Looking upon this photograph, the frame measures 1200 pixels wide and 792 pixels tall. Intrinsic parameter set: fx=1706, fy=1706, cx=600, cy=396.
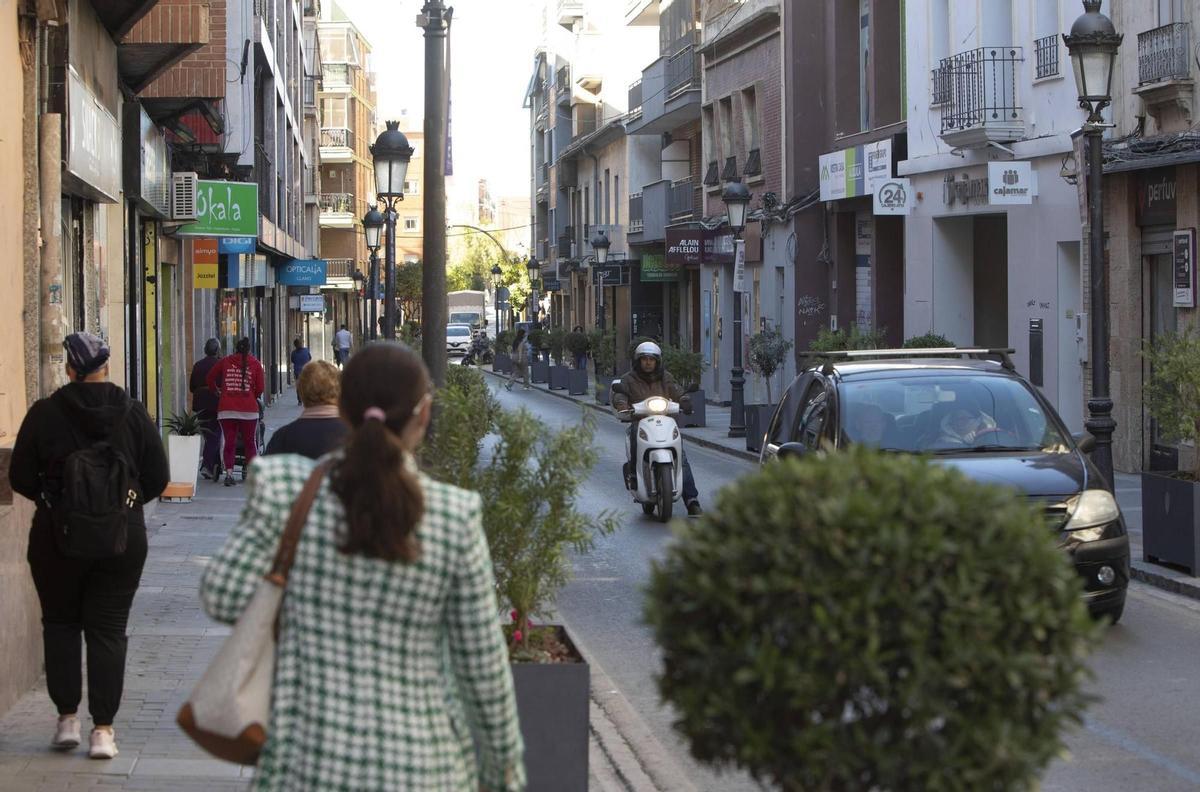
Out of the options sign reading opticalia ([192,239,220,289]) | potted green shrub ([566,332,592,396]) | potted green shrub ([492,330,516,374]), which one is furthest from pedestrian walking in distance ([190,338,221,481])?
potted green shrub ([492,330,516,374])

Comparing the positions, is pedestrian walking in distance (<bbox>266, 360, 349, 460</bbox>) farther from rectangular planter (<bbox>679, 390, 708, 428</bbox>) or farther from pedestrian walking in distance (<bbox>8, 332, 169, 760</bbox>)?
rectangular planter (<bbox>679, 390, 708, 428</bbox>)

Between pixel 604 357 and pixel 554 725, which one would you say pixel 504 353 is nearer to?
pixel 604 357

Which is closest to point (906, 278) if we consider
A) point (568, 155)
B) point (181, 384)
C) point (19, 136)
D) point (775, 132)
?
point (775, 132)

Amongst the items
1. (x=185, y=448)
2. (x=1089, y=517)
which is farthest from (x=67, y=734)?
(x=185, y=448)

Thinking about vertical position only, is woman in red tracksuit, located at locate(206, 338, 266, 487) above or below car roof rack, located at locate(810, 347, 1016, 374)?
below

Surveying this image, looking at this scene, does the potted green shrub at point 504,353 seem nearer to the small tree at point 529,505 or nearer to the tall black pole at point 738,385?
the tall black pole at point 738,385

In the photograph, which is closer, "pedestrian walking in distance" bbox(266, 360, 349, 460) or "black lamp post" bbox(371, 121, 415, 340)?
"pedestrian walking in distance" bbox(266, 360, 349, 460)

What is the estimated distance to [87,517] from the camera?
22.9ft

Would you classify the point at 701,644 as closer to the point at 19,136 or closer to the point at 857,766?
the point at 857,766

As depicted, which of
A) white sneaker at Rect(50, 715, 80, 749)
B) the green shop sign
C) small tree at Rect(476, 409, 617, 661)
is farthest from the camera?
the green shop sign

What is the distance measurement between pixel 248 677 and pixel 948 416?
7.96 meters

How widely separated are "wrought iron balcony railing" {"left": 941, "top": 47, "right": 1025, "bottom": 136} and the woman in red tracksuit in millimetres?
10187

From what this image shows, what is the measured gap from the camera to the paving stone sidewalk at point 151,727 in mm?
6840

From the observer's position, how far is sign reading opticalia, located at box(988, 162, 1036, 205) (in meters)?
22.3
